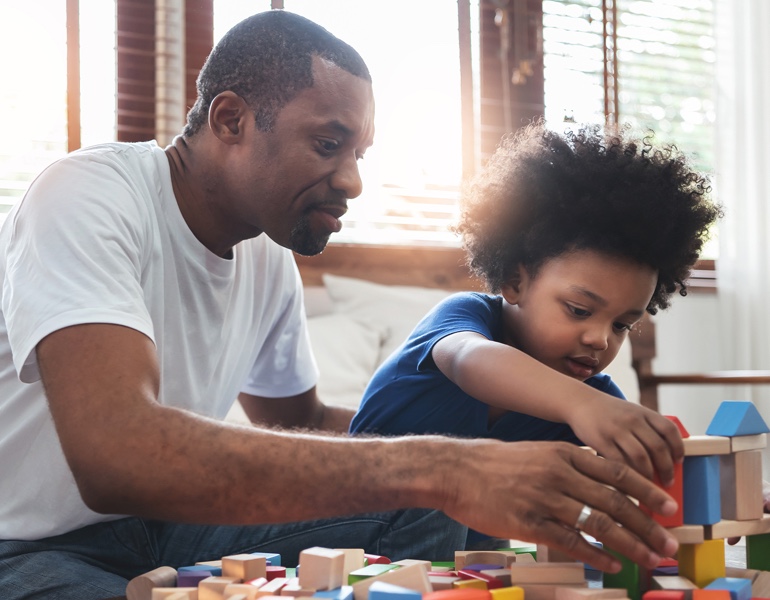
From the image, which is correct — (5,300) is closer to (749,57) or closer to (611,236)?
(611,236)

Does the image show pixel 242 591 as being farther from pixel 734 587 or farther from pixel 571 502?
pixel 734 587

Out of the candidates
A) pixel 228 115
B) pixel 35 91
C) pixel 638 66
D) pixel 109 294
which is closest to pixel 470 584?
pixel 109 294

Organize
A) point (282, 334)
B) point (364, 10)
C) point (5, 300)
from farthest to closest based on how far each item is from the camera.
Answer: point (364, 10) → point (282, 334) → point (5, 300)

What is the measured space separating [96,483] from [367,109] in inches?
Result: 28.8

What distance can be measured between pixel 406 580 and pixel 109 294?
0.45 meters

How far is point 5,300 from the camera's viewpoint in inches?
40.9

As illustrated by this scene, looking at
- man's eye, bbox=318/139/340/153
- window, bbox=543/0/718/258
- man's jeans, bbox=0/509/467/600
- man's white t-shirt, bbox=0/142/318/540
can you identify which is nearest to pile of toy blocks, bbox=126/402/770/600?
man's white t-shirt, bbox=0/142/318/540

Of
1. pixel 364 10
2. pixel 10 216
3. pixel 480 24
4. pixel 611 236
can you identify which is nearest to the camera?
pixel 10 216

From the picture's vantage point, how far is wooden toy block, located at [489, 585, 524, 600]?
75cm

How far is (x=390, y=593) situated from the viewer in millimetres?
707

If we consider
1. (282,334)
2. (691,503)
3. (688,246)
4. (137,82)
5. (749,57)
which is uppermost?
(749,57)

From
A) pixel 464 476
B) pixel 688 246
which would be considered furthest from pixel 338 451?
pixel 688 246

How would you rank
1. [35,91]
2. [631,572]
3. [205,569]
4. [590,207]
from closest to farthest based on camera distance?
[631,572]
[205,569]
[590,207]
[35,91]

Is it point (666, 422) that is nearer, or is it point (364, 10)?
point (666, 422)
